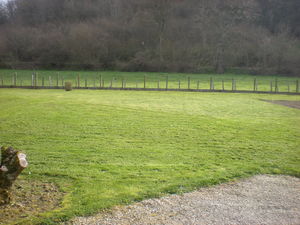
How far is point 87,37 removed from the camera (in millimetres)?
62406

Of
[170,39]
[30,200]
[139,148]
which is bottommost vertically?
[30,200]

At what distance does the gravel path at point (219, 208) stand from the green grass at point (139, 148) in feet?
1.20

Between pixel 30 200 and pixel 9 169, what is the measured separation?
85cm

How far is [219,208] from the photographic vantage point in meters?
6.57

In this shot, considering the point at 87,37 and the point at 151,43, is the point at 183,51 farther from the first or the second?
the point at 87,37

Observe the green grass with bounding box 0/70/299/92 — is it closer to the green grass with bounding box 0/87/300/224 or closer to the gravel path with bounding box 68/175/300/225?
the green grass with bounding box 0/87/300/224

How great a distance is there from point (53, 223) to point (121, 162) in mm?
3524

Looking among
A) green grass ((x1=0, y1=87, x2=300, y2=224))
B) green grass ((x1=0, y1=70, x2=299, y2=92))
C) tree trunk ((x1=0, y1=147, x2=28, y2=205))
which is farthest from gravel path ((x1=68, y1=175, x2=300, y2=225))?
green grass ((x1=0, y1=70, x2=299, y2=92))

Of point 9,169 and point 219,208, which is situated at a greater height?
point 9,169

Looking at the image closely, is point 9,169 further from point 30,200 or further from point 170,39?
point 170,39

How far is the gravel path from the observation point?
6059 millimetres

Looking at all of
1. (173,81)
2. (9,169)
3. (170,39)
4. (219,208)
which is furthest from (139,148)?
(170,39)

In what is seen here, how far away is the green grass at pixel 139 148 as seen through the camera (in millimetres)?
7516

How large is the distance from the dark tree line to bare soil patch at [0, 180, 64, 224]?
45142mm
